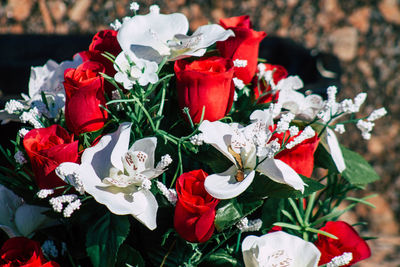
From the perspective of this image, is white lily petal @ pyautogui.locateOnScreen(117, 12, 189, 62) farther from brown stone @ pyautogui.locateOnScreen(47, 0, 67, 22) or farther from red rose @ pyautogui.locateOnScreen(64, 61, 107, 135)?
brown stone @ pyautogui.locateOnScreen(47, 0, 67, 22)

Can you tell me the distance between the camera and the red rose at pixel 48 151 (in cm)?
46

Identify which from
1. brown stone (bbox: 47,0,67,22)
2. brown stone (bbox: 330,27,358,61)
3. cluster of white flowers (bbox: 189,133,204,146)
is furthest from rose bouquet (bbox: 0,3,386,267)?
brown stone (bbox: 330,27,358,61)

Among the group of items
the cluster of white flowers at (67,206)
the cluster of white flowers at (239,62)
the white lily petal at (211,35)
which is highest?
the white lily petal at (211,35)

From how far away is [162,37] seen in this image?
56cm

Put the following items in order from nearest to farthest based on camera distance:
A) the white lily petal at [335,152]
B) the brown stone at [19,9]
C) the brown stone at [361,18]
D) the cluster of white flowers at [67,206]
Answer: the cluster of white flowers at [67,206] → the white lily petal at [335,152] → the brown stone at [19,9] → the brown stone at [361,18]

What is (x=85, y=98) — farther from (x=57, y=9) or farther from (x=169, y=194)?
(x=57, y=9)

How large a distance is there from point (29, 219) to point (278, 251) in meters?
0.31

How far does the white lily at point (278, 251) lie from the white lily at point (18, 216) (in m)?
0.25

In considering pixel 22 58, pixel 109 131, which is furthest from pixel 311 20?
pixel 109 131

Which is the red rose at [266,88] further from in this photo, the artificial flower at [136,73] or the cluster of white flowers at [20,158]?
the cluster of white flowers at [20,158]

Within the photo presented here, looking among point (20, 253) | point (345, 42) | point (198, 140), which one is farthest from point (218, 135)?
point (345, 42)

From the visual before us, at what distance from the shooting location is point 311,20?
1.69 m

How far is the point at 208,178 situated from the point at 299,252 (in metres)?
0.13

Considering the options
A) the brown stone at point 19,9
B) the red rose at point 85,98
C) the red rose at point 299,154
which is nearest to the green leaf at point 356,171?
the red rose at point 299,154
